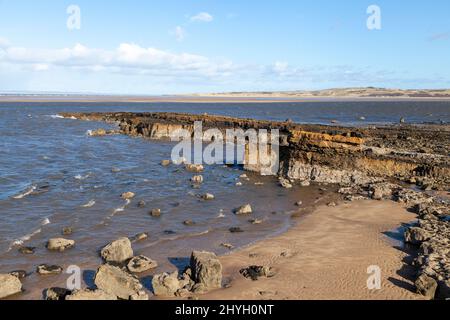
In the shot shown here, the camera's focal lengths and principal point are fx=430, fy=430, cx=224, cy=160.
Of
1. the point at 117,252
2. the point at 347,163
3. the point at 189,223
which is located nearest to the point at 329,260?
the point at 189,223

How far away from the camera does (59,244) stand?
777 inches

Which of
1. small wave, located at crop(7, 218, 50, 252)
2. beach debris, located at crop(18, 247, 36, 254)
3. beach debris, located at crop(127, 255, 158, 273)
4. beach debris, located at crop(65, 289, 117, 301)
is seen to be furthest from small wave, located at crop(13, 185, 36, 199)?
beach debris, located at crop(65, 289, 117, 301)

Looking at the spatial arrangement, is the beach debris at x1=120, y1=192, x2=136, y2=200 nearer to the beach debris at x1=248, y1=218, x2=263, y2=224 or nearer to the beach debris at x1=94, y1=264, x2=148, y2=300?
A: the beach debris at x1=248, y1=218, x2=263, y2=224

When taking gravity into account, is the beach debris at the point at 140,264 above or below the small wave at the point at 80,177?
below

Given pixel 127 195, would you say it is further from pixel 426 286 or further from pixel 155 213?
pixel 426 286

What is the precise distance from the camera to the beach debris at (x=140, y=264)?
17.3 m

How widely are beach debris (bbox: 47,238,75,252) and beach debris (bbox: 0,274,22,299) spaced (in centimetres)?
414

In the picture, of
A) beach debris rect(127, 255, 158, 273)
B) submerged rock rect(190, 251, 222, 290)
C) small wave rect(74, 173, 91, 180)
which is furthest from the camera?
small wave rect(74, 173, 91, 180)

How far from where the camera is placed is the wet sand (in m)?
15.3

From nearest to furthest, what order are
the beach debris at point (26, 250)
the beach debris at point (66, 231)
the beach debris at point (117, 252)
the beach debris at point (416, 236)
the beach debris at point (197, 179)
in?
the beach debris at point (117, 252)
the beach debris at point (26, 250)
the beach debris at point (416, 236)
the beach debris at point (66, 231)
the beach debris at point (197, 179)

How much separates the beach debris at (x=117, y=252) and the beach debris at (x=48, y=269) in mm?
1928

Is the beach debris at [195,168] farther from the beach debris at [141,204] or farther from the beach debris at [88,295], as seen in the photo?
the beach debris at [88,295]

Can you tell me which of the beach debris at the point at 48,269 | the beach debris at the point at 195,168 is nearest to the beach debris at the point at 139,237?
the beach debris at the point at 48,269

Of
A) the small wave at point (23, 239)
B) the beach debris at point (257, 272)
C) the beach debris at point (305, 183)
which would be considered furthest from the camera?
the beach debris at point (305, 183)
